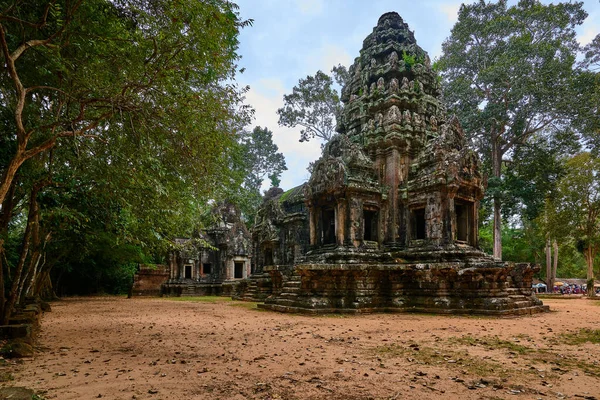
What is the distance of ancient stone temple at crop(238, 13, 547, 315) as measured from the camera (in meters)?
12.0

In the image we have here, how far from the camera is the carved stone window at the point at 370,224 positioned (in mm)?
15078

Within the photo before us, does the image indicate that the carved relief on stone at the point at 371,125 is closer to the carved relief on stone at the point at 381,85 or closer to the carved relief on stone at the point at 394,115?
the carved relief on stone at the point at 394,115

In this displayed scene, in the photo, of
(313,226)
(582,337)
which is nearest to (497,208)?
(313,226)

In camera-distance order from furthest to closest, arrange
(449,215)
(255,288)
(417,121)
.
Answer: (255,288) → (417,121) → (449,215)

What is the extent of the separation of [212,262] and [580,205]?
2563cm

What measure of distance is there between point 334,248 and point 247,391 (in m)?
10.6

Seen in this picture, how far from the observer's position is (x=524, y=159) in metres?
23.9

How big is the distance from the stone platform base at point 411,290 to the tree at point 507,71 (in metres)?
12.8

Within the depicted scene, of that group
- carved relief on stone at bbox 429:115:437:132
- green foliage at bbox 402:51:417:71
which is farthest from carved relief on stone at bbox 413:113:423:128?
green foliage at bbox 402:51:417:71

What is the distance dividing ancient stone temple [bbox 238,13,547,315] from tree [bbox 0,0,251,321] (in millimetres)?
5788

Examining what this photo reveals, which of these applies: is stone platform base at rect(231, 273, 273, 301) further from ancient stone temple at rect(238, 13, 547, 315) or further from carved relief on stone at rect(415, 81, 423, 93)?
carved relief on stone at rect(415, 81, 423, 93)

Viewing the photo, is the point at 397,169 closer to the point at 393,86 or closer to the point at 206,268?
the point at 393,86

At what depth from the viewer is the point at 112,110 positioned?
619 centimetres

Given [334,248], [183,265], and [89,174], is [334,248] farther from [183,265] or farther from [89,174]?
[183,265]
